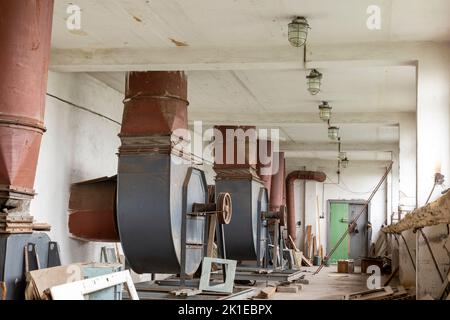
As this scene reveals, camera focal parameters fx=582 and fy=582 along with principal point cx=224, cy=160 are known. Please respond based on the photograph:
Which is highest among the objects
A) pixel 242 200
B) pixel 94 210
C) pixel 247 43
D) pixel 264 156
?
pixel 247 43

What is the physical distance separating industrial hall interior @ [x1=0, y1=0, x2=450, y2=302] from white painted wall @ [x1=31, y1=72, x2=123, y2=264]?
0.10ft

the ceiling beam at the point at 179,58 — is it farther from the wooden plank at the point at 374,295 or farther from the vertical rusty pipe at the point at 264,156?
the vertical rusty pipe at the point at 264,156

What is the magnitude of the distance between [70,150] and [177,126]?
1.98 metres

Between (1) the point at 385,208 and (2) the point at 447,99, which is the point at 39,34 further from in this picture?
(1) the point at 385,208

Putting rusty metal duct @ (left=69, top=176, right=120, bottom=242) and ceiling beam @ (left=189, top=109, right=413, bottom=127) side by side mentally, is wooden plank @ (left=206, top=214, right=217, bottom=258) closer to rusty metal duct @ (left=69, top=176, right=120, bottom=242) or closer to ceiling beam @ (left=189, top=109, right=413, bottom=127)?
rusty metal duct @ (left=69, top=176, right=120, bottom=242)

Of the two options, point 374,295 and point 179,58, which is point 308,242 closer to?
point 374,295

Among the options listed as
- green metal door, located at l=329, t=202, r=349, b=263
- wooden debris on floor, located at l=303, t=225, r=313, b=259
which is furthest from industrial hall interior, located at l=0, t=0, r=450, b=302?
green metal door, located at l=329, t=202, r=349, b=263

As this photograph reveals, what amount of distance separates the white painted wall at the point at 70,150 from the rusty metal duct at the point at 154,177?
3.60 feet

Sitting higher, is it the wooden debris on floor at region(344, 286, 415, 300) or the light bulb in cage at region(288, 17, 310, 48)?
the light bulb in cage at region(288, 17, 310, 48)

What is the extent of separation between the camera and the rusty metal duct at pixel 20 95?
12.2 ft

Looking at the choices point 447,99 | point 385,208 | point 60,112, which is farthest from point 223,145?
point 385,208

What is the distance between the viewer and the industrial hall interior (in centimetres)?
387

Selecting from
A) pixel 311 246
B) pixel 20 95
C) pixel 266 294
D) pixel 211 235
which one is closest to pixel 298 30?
pixel 211 235

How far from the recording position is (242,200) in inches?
411
